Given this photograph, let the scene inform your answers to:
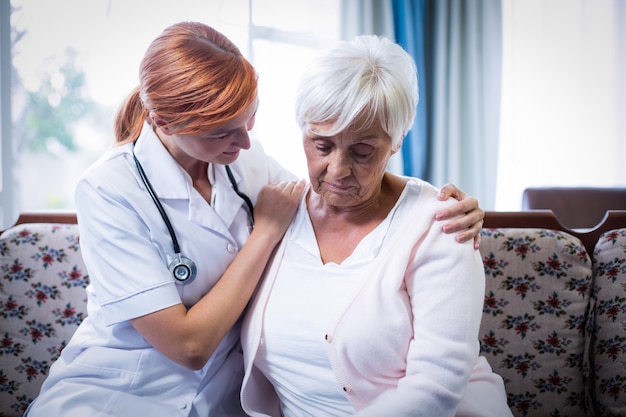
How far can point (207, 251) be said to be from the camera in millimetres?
1342

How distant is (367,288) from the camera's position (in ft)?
3.96

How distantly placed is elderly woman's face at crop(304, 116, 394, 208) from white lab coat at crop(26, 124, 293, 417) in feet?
0.89

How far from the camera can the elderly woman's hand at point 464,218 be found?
1176mm

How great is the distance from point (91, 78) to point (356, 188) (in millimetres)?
2528

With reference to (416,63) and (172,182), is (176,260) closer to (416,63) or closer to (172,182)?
(172,182)

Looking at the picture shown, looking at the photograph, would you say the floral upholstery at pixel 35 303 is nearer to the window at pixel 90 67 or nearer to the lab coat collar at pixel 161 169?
the lab coat collar at pixel 161 169

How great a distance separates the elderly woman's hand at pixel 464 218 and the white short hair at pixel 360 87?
0.19m

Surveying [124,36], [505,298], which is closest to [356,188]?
[505,298]

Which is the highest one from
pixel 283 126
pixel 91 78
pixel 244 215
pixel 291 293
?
pixel 91 78

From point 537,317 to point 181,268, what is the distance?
1.02 meters

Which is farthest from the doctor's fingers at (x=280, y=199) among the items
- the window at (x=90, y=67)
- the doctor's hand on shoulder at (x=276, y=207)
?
the window at (x=90, y=67)

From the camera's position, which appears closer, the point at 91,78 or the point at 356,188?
the point at 356,188

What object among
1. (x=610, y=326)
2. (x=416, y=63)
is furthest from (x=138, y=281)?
Answer: (x=416, y=63)

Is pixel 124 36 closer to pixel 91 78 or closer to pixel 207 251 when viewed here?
pixel 91 78
